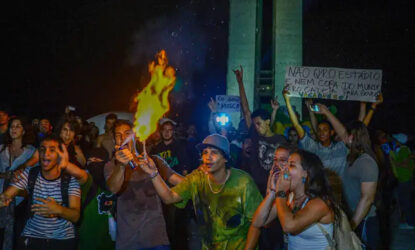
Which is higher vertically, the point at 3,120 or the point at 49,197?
the point at 3,120

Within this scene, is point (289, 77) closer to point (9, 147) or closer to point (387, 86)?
point (9, 147)

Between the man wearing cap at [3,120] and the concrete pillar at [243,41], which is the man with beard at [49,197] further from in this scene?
the concrete pillar at [243,41]

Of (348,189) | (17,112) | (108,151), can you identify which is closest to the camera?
(348,189)

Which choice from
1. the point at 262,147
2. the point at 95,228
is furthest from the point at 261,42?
the point at 95,228

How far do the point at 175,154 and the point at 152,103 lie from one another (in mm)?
2815

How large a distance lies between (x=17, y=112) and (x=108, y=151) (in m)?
16.2

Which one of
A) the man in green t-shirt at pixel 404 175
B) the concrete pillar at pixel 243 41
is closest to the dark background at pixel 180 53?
the concrete pillar at pixel 243 41

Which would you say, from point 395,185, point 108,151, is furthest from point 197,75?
point 108,151

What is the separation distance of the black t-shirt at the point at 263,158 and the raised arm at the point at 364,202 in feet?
4.92

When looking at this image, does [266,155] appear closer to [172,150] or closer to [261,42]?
[172,150]

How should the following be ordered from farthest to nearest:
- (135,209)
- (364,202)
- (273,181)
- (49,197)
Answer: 1. (364,202)
2. (135,209)
3. (49,197)
4. (273,181)

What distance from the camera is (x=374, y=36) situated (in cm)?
2956

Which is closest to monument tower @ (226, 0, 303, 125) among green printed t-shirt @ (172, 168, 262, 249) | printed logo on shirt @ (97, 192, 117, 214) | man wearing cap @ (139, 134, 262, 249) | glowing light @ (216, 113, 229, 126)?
glowing light @ (216, 113, 229, 126)

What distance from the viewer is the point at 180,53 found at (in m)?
31.3
